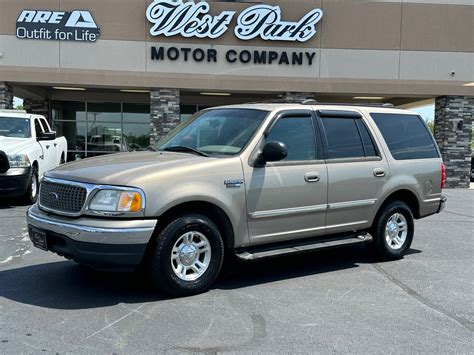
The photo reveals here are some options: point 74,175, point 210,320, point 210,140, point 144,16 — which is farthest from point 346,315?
point 144,16

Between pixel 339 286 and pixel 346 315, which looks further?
pixel 339 286

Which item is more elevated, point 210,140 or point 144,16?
point 144,16

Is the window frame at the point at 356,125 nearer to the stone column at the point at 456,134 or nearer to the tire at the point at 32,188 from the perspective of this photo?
the tire at the point at 32,188

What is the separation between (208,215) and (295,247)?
1.15 meters

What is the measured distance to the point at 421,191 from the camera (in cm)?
692

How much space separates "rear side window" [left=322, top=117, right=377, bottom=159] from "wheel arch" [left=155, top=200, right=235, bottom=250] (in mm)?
1594

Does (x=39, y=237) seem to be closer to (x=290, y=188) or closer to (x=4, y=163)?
(x=290, y=188)

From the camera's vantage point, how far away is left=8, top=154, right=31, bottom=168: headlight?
10031 mm

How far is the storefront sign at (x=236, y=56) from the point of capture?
16844 millimetres

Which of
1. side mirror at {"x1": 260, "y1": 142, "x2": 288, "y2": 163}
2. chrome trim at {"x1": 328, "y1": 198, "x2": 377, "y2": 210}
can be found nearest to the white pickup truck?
side mirror at {"x1": 260, "y1": 142, "x2": 288, "y2": 163}

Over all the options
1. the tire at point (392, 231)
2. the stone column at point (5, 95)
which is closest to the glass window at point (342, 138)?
the tire at point (392, 231)

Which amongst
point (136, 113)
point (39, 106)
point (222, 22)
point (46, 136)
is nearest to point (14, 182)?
point (46, 136)

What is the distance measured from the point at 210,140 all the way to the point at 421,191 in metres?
3.14

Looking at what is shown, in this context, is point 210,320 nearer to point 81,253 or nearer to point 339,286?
point 81,253
